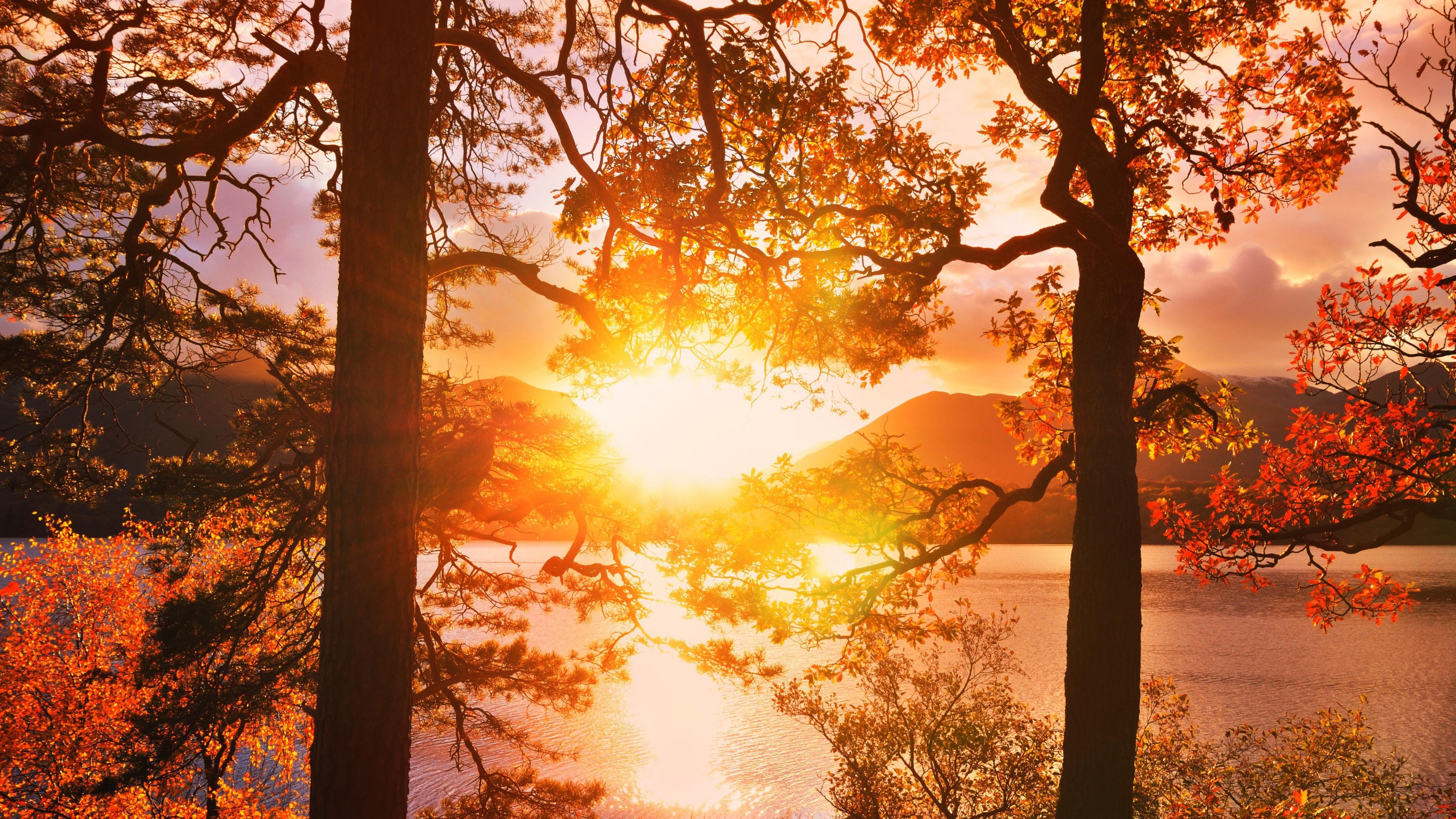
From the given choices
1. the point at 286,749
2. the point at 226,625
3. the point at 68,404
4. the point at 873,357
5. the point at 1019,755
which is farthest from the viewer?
the point at 286,749

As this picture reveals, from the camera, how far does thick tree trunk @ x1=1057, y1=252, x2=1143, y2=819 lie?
432 cm

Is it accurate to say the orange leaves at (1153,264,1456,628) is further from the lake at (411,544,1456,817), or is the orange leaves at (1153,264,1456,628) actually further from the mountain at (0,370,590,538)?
the lake at (411,544,1456,817)

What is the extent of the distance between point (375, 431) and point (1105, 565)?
4374 millimetres

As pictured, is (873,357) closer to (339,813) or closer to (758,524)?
(758,524)

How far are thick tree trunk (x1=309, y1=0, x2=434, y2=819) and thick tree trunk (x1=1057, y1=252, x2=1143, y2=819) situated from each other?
3.89 metres

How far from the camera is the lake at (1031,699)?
22906 millimetres

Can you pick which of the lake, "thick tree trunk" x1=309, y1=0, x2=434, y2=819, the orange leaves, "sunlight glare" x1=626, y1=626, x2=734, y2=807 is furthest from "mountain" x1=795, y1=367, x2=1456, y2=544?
"thick tree trunk" x1=309, y1=0, x2=434, y2=819

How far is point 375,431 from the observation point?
2.80 metres

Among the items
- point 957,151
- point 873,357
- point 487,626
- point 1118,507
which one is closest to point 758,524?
point 873,357

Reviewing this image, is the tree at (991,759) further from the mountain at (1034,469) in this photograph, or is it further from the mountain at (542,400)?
the mountain at (1034,469)

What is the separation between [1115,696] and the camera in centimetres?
433

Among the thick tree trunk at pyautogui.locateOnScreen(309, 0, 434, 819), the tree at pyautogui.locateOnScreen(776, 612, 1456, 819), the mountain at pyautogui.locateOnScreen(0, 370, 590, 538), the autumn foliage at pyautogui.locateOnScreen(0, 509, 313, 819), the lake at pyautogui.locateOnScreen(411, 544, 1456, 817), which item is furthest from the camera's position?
the lake at pyautogui.locateOnScreen(411, 544, 1456, 817)

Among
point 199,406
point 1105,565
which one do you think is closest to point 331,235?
point 199,406

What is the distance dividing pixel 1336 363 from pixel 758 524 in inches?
194
